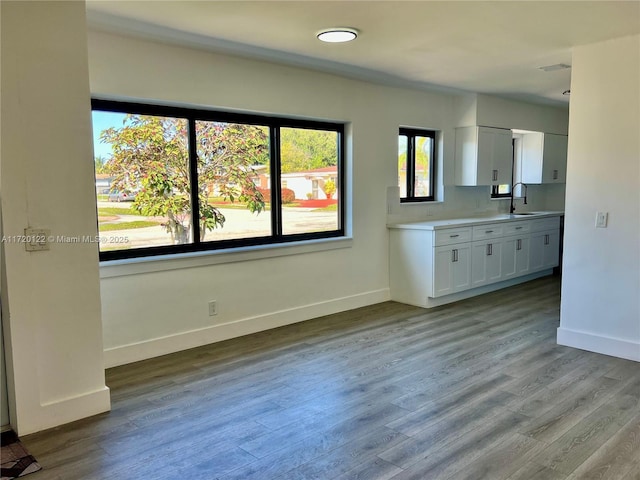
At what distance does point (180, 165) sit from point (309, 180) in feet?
4.59

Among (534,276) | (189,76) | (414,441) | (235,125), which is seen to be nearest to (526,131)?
(534,276)

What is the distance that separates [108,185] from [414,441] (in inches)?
106

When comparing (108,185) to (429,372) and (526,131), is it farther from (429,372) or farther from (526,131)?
(526,131)

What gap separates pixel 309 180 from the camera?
4867 millimetres

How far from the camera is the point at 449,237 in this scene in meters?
5.20

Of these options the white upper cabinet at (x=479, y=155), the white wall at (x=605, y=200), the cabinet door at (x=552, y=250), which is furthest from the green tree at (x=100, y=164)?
the cabinet door at (x=552, y=250)

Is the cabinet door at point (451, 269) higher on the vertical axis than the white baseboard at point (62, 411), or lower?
higher

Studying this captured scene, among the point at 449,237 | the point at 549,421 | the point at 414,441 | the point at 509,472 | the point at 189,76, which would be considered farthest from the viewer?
the point at 449,237

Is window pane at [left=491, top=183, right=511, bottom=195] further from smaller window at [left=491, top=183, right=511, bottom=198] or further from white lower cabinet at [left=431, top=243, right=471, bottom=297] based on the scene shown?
white lower cabinet at [left=431, top=243, right=471, bottom=297]

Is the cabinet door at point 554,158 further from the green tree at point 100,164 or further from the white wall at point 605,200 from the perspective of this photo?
the green tree at point 100,164

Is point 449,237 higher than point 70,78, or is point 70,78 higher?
point 70,78

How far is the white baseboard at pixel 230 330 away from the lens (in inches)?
143

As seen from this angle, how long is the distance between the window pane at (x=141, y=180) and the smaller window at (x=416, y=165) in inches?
106

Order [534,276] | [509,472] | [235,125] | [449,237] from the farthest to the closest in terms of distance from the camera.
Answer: [534,276] → [449,237] → [235,125] → [509,472]
